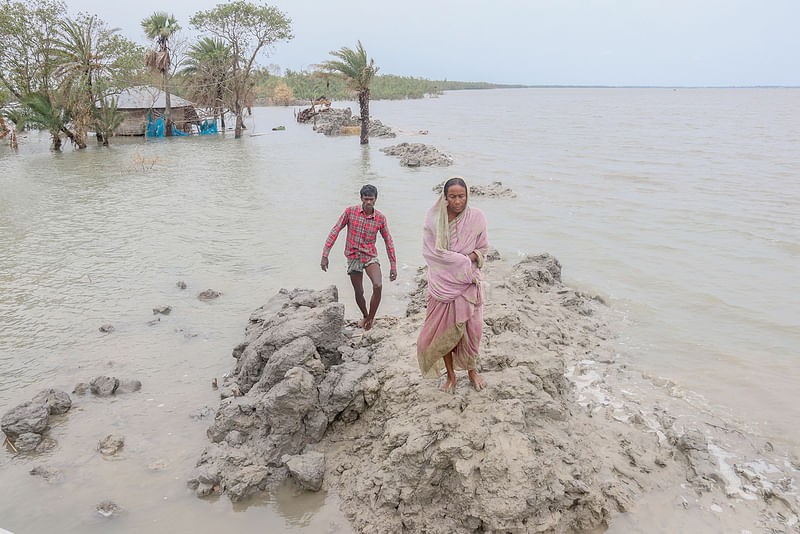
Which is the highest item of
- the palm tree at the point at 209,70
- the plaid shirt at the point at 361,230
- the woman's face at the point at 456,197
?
the palm tree at the point at 209,70

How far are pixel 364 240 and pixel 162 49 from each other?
93.8ft

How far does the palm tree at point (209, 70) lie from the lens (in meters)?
28.4

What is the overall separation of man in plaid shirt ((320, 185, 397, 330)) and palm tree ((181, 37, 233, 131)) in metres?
26.2

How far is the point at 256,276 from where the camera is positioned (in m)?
7.21

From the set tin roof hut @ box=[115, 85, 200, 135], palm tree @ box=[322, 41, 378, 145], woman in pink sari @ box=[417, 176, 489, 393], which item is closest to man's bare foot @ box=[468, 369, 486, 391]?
woman in pink sari @ box=[417, 176, 489, 393]

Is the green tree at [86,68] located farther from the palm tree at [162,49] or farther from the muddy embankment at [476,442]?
the muddy embankment at [476,442]

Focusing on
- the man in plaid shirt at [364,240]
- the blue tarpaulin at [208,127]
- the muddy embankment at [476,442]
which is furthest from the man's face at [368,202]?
the blue tarpaulin at [208,127]

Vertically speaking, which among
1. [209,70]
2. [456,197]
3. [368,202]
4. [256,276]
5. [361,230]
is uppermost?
[209,70]

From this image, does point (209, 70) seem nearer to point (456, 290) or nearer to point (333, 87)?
point (456, 290)

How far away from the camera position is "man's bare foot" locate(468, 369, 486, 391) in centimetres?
338

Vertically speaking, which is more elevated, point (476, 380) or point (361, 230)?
point (361, 230)

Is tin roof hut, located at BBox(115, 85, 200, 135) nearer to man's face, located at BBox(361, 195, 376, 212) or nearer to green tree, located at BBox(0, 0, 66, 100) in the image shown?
green tree, located at BBox(0, 0, 66, 100)

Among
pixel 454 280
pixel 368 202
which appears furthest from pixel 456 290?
pixel 368 202

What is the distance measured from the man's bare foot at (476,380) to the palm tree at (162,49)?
28529mm
